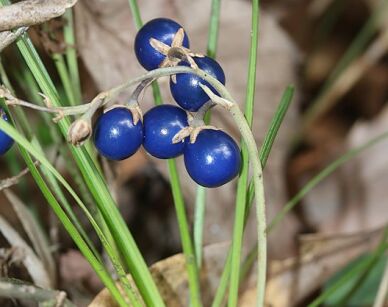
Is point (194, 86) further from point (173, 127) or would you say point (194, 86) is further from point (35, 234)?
point (35, 234)

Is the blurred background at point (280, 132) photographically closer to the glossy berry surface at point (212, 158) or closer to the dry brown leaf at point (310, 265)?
the dry brown leaf at point (310, 265)

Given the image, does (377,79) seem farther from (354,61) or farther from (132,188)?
(132,188)

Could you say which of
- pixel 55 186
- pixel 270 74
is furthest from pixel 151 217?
pixel 55 186

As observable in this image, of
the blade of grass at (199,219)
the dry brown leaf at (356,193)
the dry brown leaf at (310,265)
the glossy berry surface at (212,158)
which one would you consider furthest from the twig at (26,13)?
the dry brown leaf at (356,193)

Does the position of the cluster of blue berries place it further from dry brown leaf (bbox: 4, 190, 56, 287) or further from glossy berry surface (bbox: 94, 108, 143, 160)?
dry brown leaf (bbox: 4, 190, 56, 287)

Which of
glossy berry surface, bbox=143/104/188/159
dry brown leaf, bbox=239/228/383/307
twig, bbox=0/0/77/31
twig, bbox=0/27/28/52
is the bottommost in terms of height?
dry brown leaf, bbox=239/228/383/307

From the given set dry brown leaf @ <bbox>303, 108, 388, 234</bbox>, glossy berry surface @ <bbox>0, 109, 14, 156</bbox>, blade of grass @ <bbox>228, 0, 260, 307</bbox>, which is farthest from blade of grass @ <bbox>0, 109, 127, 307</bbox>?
dry brown leaf @ <bbox>303, 108, 388, 234</bbox>
